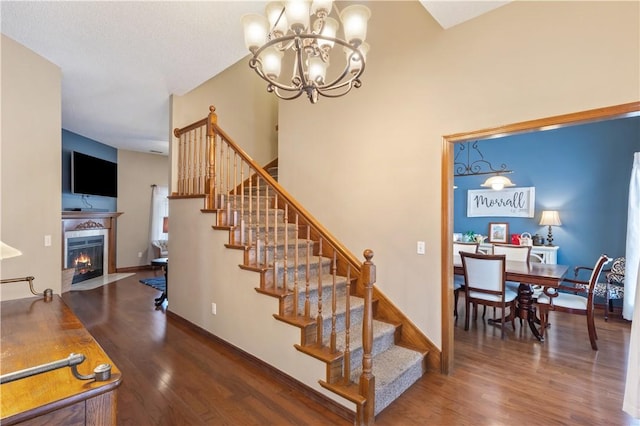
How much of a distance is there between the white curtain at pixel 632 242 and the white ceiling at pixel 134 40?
3.70m

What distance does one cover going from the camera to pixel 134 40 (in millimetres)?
3051

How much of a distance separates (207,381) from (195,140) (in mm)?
2844

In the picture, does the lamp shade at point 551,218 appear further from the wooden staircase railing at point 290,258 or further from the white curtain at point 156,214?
the white curtain at point 156,214

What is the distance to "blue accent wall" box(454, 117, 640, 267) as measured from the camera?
469cm

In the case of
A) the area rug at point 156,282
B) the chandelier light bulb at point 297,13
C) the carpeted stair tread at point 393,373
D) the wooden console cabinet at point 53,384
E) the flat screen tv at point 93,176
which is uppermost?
the chandelier light bulb at point 297,13

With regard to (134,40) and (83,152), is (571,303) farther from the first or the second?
(83,152)

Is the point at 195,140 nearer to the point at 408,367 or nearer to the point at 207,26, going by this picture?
the point at 207,26

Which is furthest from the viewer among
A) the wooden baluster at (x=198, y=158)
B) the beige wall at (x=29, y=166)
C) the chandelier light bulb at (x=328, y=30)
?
the wooden baluster at (x=198, y=158)

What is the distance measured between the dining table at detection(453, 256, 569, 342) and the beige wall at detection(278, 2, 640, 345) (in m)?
1.44

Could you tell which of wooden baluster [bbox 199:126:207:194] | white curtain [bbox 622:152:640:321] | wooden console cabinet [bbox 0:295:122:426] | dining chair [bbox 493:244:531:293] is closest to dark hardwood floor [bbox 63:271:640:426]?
white curtain [bbox 622:152:640:321]

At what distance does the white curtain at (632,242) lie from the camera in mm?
4117

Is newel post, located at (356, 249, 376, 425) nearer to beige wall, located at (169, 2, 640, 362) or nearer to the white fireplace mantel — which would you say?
beige wall, located at (169, 2, 640, 362)

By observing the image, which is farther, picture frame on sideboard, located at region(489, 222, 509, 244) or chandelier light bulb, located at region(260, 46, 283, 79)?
picture frame on sideboard, located at region(489, 222, 509, 244)

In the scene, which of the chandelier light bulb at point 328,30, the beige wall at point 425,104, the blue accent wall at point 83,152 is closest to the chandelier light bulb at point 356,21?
the chandelier light bulb at point 328,30
